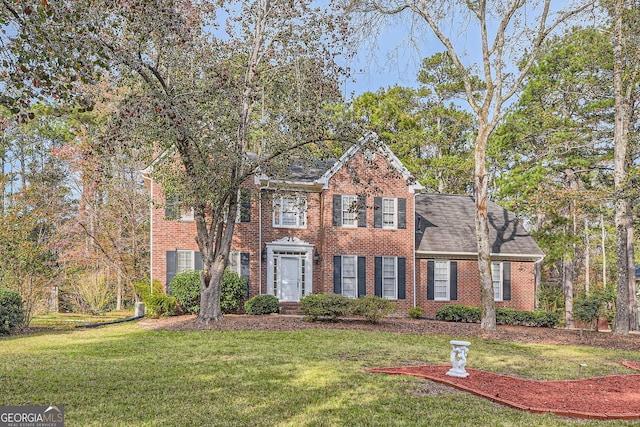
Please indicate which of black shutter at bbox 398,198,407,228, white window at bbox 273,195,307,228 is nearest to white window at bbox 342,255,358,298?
white window at bbox 273,195,307,228

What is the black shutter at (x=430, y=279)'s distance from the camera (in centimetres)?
2217

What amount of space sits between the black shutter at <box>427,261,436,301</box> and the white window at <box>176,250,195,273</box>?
9.81 meters

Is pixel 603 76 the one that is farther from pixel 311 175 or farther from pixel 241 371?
pixel 241 371

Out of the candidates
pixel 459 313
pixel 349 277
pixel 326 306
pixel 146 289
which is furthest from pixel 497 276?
pixel 146 289

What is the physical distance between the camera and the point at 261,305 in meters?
19.4

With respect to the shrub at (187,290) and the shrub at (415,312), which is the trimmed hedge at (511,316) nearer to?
the shrub at (415,312)

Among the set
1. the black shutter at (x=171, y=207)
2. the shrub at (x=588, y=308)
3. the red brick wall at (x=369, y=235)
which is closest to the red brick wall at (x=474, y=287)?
the red brick wall at (x=369, y=235)

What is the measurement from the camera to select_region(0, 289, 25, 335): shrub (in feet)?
44.9

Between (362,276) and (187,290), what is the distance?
6.99 metres

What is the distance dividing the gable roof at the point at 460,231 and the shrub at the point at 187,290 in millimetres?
9236

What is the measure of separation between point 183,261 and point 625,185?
51.0 ft

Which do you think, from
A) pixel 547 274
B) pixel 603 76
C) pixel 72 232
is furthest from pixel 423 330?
pixel 547 274

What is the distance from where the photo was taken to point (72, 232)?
25125 millimetres

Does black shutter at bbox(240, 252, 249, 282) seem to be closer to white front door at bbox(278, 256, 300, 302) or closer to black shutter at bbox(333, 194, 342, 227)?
white front door at bbox(278, 256, 300, 302)
